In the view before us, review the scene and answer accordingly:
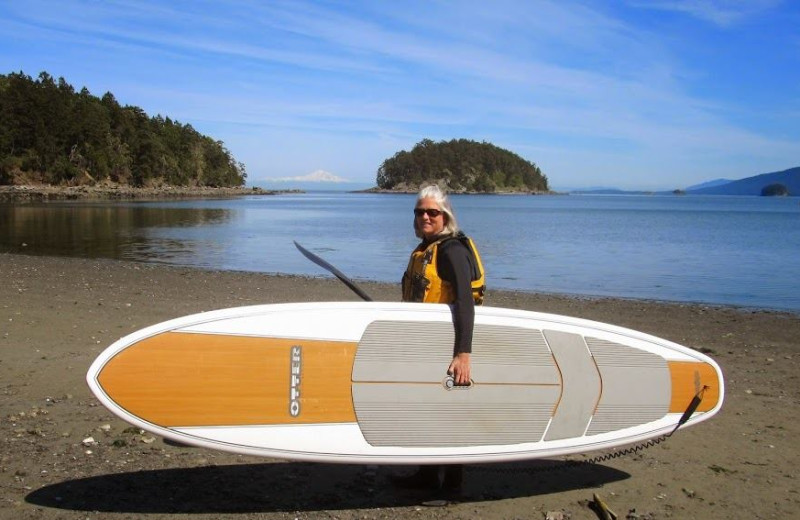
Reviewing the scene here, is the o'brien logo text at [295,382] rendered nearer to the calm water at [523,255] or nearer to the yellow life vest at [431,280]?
the yellow life vest at [431,280]

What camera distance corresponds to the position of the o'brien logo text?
11.6 ft

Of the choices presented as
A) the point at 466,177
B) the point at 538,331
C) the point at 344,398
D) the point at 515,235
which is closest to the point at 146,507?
the point at 344,398

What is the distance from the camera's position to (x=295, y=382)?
11.7 feet

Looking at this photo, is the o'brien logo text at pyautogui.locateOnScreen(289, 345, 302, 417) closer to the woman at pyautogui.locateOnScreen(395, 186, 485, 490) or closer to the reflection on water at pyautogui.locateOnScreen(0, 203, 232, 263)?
the woman at pyautogui.locateOnScreen(395, 186, 485, 490)

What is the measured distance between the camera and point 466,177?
191375 mm

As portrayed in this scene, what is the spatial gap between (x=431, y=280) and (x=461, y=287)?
0.28m

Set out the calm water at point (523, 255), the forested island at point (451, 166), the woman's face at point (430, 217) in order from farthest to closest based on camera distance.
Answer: the forested island at point (451, 166)
the calm water at point (523, 255)
the woman's face at point (430, 217)

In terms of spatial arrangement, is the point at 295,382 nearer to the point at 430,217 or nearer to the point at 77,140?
the point at 430,217

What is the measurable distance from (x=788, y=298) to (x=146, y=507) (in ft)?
46.0

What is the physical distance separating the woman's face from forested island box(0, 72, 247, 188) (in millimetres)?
92423

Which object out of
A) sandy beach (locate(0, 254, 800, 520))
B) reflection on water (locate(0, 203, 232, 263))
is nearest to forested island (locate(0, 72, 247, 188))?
reflection on water (locate(0, 203, 232, 263))

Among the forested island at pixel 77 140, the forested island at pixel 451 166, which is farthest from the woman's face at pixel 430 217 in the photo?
the forested island at pixel 451 166

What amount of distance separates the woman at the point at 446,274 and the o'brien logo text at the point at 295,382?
70 centimetres

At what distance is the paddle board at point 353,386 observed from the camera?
11.3ft
